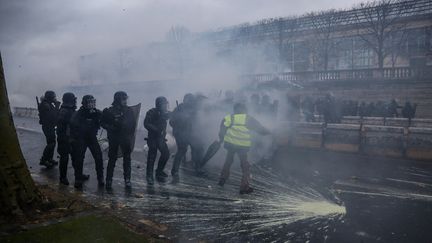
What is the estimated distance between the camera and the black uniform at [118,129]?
687 centimetres

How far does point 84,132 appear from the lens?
6.94 meters

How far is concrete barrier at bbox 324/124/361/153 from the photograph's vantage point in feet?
38.8

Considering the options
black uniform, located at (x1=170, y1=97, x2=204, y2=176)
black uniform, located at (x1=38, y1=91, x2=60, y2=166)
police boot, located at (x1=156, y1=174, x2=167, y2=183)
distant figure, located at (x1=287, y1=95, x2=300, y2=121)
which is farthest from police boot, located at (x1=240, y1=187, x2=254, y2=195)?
distant figure, located at (x1=287, y1=95, x2=300, y2=121)

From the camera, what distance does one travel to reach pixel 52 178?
793 centimetres

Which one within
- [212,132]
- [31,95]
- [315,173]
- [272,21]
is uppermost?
[272,21]

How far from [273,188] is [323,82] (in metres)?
20.3

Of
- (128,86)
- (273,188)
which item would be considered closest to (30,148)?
(273,188)

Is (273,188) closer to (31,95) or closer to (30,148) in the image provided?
(30,148)

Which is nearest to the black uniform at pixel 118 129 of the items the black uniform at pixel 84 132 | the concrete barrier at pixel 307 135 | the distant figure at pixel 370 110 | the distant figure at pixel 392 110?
the black uniform at pixel 84 132

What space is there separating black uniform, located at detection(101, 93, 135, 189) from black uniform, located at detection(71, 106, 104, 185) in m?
0.21

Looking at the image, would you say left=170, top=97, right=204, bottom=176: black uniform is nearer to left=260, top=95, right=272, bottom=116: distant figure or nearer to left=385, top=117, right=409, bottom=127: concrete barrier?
left=260, top=95, right=272, bottom=116: distant figure

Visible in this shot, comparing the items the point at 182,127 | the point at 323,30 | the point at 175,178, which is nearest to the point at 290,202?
the point at 175,178

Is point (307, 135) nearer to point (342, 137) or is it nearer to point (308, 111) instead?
point (342, 137)

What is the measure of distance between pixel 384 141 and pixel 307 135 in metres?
2.59
